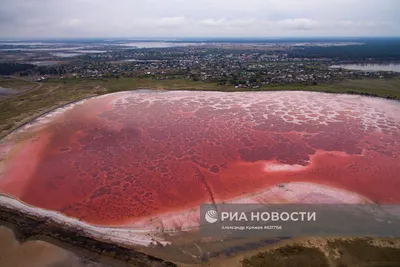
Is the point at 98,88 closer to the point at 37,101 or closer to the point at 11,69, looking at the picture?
the point at 37,101

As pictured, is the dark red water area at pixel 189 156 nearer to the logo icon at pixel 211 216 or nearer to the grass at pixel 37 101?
the logo icon at pixel 211 216

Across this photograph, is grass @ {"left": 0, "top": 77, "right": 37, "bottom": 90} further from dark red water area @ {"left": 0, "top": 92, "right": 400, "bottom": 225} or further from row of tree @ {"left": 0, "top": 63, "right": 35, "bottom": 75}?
dark red water area @ {"left": 0, "top": 92, "right": 400, "bottom": 225}

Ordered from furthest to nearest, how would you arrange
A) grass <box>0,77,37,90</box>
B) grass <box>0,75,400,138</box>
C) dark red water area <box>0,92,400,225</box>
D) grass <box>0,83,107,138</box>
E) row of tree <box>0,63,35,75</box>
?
row of tree <box>0,63,35,75</box>, grass <box>0,77,37,90</box>, grass <box>0,75,400,138</box>, grass <box>0,83,107,138</box>, dark red water area <box>0,92,400,225</box>

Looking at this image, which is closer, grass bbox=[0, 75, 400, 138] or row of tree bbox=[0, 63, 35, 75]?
grass bbox=[0, 75, 400, 138]

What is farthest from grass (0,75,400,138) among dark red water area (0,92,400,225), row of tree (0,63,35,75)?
row of tree (0,63,35,75)

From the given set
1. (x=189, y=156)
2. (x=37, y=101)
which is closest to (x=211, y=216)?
(x=189, y=156)

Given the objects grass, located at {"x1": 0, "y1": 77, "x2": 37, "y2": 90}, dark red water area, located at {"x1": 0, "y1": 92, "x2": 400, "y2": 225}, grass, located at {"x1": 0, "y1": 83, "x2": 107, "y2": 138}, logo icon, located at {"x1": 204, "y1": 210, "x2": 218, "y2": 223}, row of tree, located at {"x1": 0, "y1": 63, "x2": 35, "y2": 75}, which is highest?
row of tree, located at {"x1": 0, "y1": 63, "x2": 35, "y2": 75}

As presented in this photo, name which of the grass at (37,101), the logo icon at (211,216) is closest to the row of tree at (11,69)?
the grass at (37,101)

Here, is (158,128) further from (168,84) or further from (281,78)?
(281,78)
